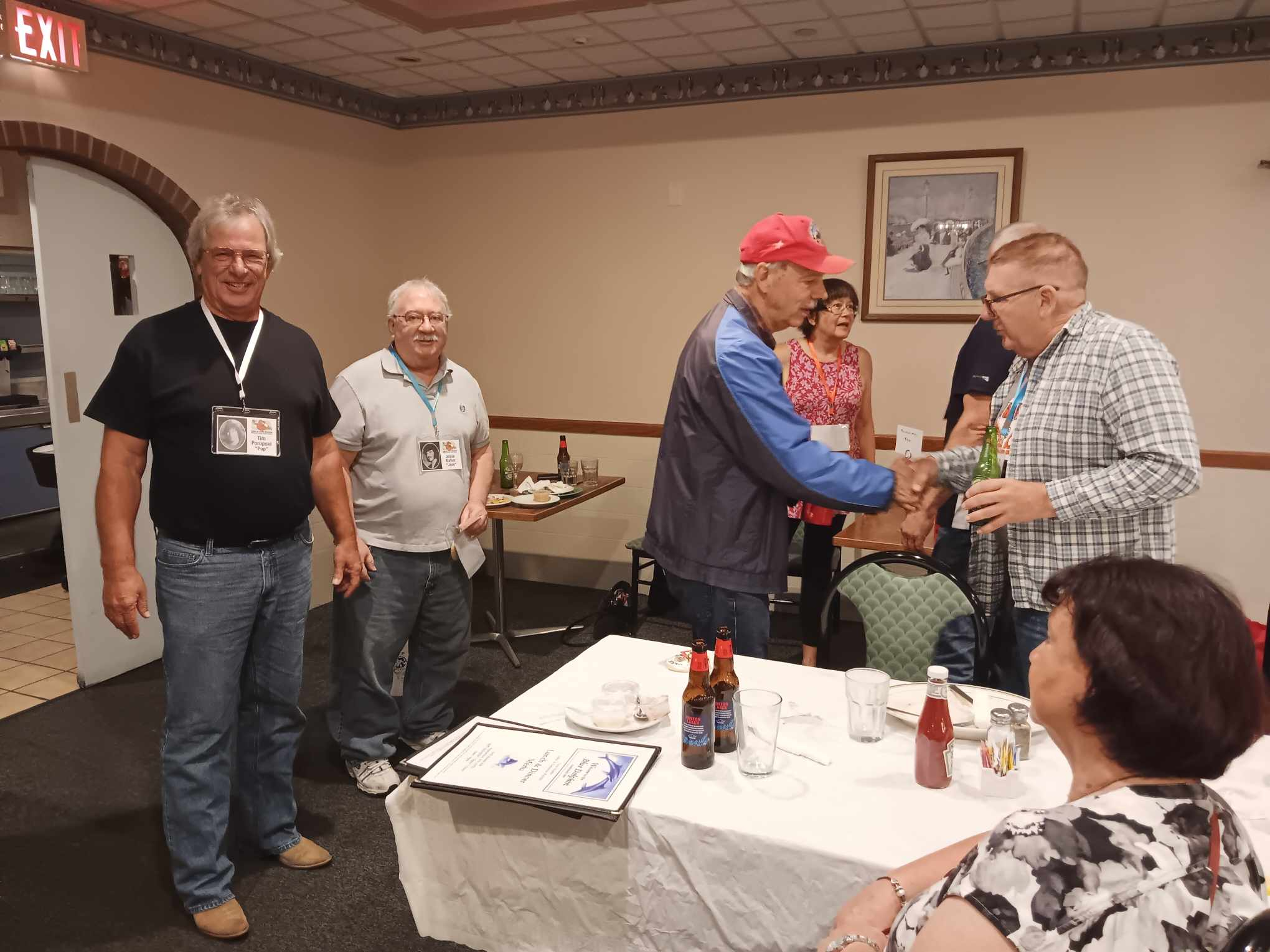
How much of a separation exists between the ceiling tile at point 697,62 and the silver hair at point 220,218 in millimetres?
2897

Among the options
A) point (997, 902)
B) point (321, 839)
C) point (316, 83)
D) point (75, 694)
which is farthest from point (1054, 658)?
point (316, 83)

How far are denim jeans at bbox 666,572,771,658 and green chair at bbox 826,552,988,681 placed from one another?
0.94 ft

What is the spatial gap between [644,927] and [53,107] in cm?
391

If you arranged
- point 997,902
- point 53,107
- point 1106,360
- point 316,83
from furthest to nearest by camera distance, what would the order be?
point 316,83
point 53,107
point 1106,360
point 997,902

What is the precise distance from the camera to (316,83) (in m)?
4.88

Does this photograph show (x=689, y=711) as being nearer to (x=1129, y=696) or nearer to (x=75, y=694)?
(x=1129, y=696)

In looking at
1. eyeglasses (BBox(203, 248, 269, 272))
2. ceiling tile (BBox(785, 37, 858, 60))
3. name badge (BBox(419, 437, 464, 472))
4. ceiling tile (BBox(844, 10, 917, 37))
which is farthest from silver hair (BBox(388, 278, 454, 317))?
ceiling tile (BBox(785, 37, 858, 60))

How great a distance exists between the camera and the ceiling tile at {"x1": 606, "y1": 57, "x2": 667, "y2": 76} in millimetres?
4562

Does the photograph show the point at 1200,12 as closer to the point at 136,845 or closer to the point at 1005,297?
the point at 1005,297

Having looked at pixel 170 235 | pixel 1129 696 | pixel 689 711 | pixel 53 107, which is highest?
pixel 53 107

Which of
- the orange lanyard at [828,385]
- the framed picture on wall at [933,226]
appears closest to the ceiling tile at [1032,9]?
the framed picture on wall at [933,226]

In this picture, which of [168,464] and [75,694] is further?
[75,694]

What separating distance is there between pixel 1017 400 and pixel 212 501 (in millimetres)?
1870

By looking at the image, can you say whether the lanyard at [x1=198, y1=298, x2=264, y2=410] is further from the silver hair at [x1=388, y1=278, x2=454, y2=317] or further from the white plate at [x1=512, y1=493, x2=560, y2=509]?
the white plate at [x1=512, y1=493, x2=560, y2=509]
